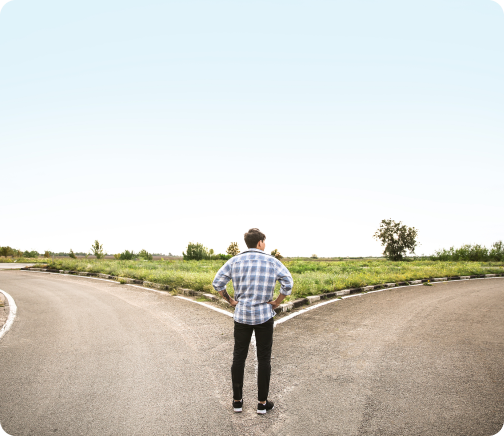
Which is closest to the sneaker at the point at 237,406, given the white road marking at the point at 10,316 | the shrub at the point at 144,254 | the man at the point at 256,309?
the man at the point at 256,309

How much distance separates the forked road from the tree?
59408 mm

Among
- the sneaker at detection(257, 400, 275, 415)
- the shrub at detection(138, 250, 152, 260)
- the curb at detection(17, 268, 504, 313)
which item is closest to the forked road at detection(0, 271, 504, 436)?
the sneaker at detection(257, 400, 275, 415)

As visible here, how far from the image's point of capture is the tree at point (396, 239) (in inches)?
2498

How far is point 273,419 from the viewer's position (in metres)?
3.48

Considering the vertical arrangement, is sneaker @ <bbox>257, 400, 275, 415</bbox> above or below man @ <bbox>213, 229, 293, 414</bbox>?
below

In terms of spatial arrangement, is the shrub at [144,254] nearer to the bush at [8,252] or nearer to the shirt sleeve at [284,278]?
the bush at [8,252]

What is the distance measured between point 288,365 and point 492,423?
256cm

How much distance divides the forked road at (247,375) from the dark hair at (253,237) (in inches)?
74.6

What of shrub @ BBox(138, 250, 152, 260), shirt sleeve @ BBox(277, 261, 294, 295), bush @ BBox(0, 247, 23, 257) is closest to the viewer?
shirt sleeve @ BBox(277, 261, 294, 295)

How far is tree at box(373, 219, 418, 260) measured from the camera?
63.4 meters

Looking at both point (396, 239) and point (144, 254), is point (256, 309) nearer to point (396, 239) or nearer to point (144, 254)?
point (144, 254)

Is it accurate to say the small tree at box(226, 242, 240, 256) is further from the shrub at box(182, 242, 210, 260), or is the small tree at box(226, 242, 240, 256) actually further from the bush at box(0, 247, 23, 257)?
the bush at box(0, 247, 23, 257)

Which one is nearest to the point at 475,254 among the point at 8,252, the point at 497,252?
the point at 497,252

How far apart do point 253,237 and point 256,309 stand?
2.70 feet
